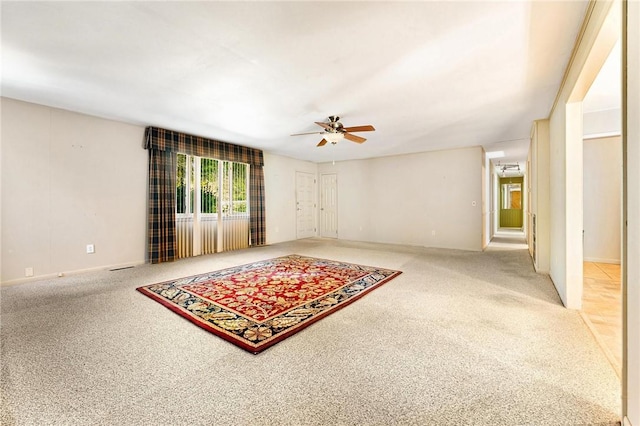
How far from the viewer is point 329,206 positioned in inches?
334

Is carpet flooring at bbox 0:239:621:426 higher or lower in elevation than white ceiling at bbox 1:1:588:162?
lower

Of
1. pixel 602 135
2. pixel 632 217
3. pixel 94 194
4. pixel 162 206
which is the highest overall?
pixel 602 135

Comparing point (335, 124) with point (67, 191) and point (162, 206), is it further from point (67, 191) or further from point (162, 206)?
A: point (67, 191)

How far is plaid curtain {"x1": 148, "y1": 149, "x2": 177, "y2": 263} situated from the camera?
4.77 metres

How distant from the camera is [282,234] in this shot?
7504mm

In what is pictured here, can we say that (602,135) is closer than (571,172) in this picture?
No

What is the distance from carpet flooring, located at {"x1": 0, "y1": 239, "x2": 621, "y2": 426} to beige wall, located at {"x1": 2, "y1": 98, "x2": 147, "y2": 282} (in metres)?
1.01

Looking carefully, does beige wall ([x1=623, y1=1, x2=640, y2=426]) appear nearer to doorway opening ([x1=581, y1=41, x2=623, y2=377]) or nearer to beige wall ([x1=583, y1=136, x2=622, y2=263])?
doorway opening ([x1=581, y1=41, x2=623, y2=377])

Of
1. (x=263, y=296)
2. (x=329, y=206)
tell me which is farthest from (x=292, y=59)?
(x=329, y=206)

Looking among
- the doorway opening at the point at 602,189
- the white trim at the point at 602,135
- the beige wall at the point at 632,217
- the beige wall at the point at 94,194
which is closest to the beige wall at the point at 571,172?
the doorway opening at the point at 602,189

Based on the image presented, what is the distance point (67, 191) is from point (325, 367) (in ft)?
14.9

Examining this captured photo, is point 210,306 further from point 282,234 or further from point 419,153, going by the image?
point 419,153

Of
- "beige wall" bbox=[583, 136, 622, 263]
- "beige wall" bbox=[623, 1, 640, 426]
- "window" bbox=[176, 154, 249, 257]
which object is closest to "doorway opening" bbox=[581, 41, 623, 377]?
"beige wall" bbox=[583, 136, 622, 263]

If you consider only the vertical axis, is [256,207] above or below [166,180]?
below
